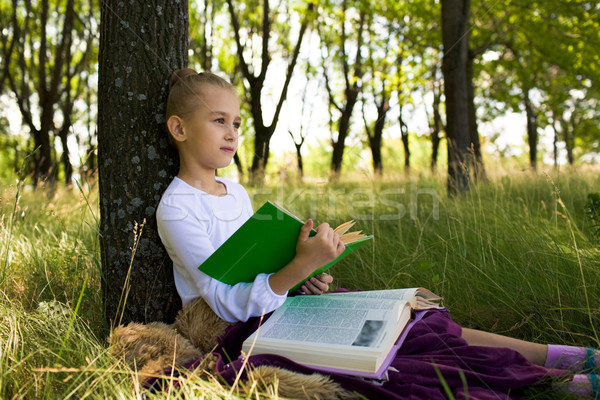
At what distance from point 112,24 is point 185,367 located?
1.74 m

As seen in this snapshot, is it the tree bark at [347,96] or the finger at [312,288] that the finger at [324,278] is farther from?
the tree bark at [347,96]

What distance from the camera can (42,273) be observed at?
2742 millimetres

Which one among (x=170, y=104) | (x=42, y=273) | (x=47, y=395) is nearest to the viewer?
(x=47, y=395)

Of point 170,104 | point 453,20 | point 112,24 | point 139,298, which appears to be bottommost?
point 139,298

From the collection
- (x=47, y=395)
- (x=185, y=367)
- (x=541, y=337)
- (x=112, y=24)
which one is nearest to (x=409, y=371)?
(x=185, y=367)

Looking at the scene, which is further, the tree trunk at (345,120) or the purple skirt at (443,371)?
the tree trunk at (345,120)

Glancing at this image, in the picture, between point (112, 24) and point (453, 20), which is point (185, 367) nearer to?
point (112, 24)

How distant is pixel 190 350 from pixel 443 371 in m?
1.01

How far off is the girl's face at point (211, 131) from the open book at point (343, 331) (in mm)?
796

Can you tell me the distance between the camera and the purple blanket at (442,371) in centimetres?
154

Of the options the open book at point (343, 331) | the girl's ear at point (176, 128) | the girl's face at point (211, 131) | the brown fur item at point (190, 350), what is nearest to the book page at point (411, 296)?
the open book at point (343, 331)

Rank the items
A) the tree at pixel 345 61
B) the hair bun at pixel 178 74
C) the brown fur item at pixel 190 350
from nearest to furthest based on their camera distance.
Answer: the brown fur item at pixel 190 350 < the hair bun at pixel 178 74 < the tree at pixel 345 61

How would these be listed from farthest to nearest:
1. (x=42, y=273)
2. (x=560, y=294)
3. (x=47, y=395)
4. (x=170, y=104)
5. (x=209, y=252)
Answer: (x=42, y=273), (x=560, y=294), (x=170, y=104), (x=209, y=252), (x=47, y=395)

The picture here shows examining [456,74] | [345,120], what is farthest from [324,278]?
[345,120]
